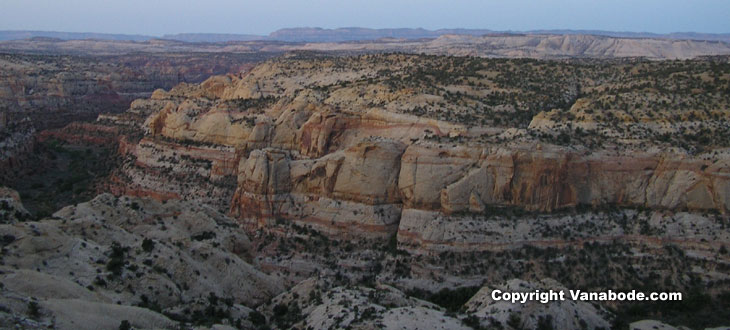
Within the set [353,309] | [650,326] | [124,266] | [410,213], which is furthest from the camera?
[410,213]

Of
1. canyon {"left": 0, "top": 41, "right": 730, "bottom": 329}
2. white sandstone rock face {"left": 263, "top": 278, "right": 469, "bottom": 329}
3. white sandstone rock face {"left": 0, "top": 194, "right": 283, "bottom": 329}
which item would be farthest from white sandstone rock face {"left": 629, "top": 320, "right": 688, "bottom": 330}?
white sandstone rock face {"left": 0, "top": 194, "right": 283, "bottom": 329}

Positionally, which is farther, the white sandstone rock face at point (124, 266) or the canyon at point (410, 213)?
the canyon at point (410, 213)

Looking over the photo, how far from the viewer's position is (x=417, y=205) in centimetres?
3744

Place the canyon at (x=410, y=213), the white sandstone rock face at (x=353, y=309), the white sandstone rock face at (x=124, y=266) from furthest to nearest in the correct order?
the canyon at (x=410, y=213), the white sandstone rock face at (x=353, y=309), the white sandstone rock face at (x=124, y=266)

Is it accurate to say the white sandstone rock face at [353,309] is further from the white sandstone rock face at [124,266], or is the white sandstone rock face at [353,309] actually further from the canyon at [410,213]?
the white sandstone rock face at [124,266]

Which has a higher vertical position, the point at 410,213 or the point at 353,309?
the point at 410,213

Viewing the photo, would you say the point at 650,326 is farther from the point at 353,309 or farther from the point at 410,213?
the point at 410,213

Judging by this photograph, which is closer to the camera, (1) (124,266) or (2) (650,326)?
(1) (124,266)

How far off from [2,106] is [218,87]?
1259 inches

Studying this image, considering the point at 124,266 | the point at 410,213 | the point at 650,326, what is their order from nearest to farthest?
the point at 124,266, the point at 650,326, the point at 410,213

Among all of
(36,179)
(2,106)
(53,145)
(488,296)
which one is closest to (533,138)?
(488,296)

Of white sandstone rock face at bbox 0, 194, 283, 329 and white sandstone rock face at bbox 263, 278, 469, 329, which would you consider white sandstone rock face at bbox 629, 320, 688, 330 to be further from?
white sandstone rock face at bbox 0, 194, 283, 329

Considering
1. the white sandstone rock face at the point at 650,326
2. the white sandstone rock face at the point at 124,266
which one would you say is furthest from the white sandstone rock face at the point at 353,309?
the white sandstone rock face at the point at 650,326

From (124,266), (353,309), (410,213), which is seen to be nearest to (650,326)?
(353,309)
